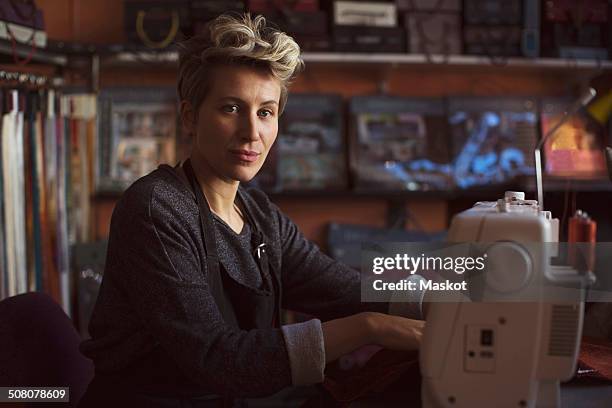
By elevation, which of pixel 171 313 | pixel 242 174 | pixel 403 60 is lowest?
pixel 171 313

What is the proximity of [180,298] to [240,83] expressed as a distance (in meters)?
0.44

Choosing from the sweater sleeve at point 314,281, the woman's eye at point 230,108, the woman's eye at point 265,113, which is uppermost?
the woman's eye at point 230,108

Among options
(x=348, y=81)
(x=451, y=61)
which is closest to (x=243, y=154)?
(x=451, y=61)

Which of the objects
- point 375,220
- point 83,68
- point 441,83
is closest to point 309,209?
point 375,220

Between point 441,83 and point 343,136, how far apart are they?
53cm

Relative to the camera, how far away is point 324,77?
11.1ft

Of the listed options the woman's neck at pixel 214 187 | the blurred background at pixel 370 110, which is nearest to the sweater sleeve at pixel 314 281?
the woman's neck at pixel 214 187

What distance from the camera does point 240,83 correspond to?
1441mm

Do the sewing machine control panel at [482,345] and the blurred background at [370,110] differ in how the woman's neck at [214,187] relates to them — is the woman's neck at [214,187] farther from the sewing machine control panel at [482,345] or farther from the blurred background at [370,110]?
the blurred background at [370,110]

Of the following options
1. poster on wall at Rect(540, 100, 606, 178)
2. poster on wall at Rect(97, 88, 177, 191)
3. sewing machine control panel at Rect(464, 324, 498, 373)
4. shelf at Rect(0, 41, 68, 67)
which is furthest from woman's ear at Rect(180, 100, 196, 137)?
poster on wall at Rect(540, 100, 606, 178)

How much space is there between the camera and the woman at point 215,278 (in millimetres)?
1204

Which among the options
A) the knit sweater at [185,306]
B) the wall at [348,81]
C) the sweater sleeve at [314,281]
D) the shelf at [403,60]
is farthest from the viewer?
the wall at [348,81]

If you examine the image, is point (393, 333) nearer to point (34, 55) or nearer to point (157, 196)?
point (157, 196)

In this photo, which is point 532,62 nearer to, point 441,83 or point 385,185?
point 441,83
